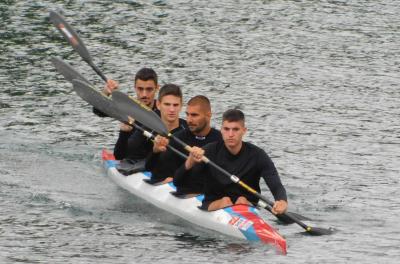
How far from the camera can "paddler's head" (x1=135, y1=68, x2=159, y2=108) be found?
23625 mm

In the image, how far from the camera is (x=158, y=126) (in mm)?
21531

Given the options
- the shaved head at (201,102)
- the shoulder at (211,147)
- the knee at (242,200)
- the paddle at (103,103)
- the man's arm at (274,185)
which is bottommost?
the knee at (242,200)

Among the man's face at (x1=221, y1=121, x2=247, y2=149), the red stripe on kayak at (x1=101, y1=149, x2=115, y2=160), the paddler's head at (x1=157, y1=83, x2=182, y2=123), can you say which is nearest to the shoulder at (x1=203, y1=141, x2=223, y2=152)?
the man's face at (x1=221, y1=121, x2=247, y2=149)

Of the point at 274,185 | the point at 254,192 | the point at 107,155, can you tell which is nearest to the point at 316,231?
the point at 274,185

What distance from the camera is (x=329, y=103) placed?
3234 cm

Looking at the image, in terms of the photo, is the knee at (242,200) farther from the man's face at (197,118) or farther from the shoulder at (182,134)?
the shoulder at (182,134)

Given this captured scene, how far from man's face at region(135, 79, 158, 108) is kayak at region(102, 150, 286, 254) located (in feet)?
4.60

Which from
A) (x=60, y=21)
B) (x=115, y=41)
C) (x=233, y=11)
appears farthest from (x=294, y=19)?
(x=60, y=21)

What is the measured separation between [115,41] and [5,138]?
1296cm

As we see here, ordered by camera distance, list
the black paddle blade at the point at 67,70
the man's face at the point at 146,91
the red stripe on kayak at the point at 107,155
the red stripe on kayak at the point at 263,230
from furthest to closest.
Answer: the black paddle blade at the point at 67,70 < the red stripe on kayak at the point at 107,155 < the man's face at the point at 146,91 < the red stripe on kayak at the point at 263,230

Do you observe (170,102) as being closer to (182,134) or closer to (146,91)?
(182,134)

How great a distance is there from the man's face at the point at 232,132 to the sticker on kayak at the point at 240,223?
3.99ft

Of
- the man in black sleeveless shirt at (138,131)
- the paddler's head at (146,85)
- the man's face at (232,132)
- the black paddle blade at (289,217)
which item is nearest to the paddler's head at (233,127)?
the man's face at (232,132)

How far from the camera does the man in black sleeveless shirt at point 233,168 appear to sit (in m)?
20.0
